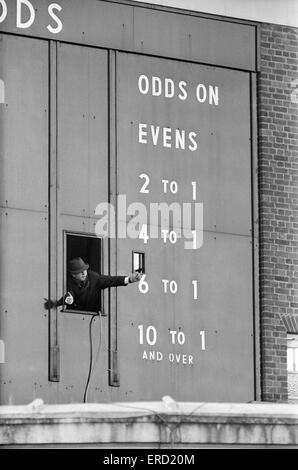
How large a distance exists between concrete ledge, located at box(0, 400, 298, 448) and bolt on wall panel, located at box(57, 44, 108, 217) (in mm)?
2154

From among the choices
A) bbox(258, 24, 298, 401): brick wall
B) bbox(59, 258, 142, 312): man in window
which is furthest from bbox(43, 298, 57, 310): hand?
bbox(258, 24, 298, 401): brick wall

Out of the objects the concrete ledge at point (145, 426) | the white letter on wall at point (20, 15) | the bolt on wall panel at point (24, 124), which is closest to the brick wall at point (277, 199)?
the concrete ledge at point (145, 426)

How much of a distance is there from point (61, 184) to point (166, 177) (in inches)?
44.5

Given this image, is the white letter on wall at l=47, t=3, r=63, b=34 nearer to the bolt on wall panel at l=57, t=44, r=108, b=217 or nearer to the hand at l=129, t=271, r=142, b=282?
the bolt on wall panel at l=57, t=44, r=108, b=217

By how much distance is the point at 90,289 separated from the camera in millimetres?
16766

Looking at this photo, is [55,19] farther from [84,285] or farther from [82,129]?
[84,285]

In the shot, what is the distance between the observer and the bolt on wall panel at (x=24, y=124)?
16.6m

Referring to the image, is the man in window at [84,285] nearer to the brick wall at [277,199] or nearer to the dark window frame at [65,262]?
the dark window frame at [65,262]

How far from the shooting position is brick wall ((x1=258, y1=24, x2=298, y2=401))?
57.6ft

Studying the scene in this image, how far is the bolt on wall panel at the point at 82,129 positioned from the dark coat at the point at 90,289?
616mm

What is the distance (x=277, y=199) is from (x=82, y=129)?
86.9 inches

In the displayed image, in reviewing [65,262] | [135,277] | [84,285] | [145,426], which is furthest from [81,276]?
[145,426]
